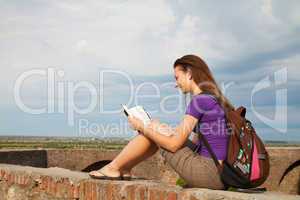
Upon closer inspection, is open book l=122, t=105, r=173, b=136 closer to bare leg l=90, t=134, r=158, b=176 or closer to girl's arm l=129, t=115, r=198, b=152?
girl's arm l=129, t=115, r=198, b=152

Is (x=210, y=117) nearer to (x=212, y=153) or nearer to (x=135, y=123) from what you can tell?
(x=212, y=153)

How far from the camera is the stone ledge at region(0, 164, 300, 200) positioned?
3020 millimetres

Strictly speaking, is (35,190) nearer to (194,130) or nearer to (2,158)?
(194,130)

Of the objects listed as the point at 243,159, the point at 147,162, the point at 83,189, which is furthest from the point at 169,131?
the point at 147,162

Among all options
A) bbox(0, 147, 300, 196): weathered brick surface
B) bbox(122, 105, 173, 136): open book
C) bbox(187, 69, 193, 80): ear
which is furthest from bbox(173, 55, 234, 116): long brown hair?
bbox(0, 147, 300, 196): weathered brick surface

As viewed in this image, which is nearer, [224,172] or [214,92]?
[224,172]

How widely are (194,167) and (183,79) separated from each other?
0.64 meters

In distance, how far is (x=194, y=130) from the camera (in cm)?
357

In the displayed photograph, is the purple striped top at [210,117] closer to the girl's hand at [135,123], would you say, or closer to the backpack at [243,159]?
the backpack at [243,159]

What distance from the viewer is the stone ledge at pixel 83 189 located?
3.02 m

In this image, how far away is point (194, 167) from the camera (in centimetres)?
333

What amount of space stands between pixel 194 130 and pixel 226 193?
0.75 m

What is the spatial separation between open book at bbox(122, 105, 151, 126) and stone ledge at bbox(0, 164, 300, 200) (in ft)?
1.55

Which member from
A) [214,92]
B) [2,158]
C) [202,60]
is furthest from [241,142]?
[2,158]
